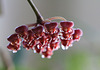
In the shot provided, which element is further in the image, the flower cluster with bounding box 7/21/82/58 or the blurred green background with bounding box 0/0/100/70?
the blurred green background with bounding box 0/0/100/70

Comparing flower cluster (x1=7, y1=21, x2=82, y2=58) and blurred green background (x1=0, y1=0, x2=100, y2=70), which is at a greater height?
flower cluster (x1=7, y1=21, x2=82, y2=58)

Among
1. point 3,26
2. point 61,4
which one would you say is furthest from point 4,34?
point 61,4

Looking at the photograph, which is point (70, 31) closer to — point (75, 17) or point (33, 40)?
point (33, 40)

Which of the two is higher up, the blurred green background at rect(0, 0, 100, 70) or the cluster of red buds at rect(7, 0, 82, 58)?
the cluster of red buds at rect(7, 0, 82, 58)

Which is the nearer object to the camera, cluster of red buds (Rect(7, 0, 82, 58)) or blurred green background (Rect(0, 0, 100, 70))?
cluster of red buds (Rect(7, 0, 82, 58))

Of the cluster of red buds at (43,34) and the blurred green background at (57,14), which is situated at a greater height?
the cluster of red buds at (43,34)

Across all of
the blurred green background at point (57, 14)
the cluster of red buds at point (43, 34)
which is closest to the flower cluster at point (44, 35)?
the cluster of red buds at point (43, 34)

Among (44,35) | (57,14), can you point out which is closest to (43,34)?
(44,35)

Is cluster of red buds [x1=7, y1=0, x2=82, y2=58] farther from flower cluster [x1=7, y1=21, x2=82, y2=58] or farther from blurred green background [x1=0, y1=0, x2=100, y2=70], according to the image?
blurred green background [x1=0, y1=0, x2=100, y2=70]

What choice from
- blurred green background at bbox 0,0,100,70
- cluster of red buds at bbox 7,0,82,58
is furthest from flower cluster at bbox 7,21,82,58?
→ blurred green background at bbox 0,0,100,70

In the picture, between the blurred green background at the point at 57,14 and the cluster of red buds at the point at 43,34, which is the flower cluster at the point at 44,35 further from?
the blurred green background at the point at 57,14

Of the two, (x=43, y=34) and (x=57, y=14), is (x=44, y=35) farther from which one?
(x=57, y=14)
